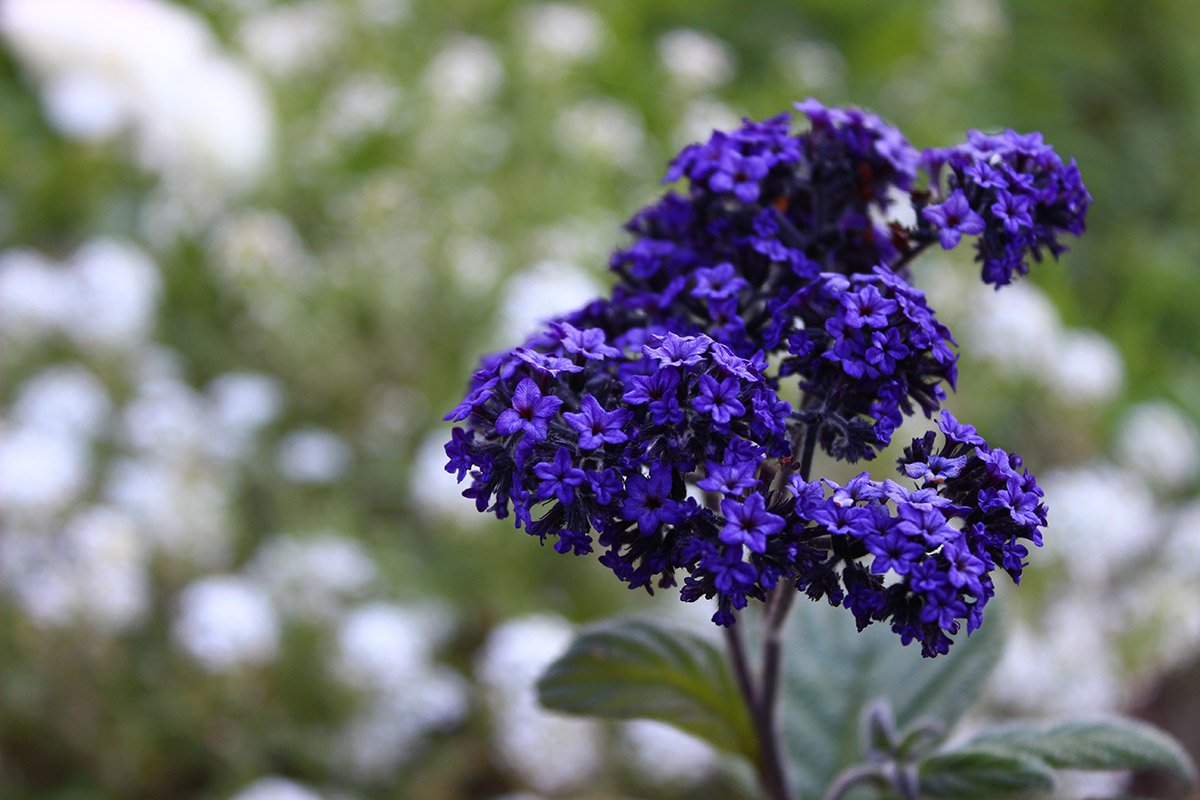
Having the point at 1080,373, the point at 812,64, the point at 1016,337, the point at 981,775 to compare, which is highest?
the point at 812,64

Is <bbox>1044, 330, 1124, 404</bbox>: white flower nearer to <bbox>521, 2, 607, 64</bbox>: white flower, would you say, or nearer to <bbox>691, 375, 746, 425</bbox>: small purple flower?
<bbox>521, 2, 607, 64</bbox>: white flower

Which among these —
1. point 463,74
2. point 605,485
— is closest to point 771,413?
point 605,485

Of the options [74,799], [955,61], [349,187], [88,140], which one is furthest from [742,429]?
[955,61]

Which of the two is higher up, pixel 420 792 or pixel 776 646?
pixel 420 792

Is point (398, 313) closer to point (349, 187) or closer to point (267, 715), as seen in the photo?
point (349, 187)

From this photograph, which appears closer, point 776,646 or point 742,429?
point 742,429

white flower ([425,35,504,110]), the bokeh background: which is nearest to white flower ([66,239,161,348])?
the bokeh background

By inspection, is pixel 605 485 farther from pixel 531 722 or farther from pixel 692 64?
pixel 692 64
